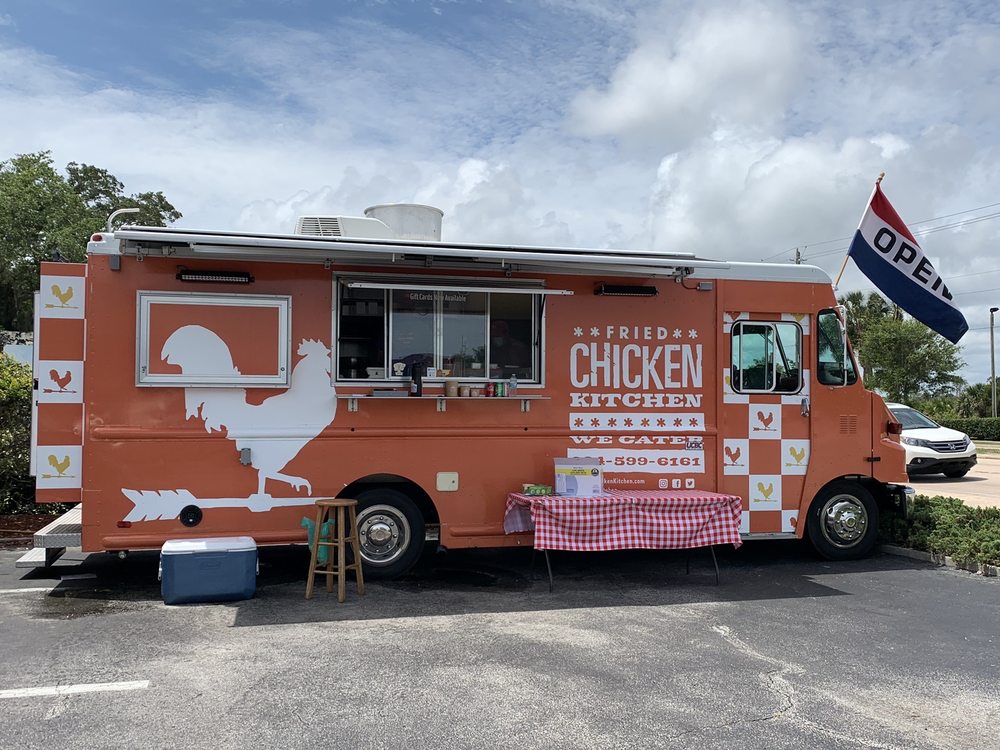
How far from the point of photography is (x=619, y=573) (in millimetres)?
7566

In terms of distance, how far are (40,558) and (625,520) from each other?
Answer: 4.76 metres

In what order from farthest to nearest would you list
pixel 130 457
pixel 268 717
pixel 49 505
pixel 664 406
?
pixel 49 505 → pixel 664 406 → pixel 130 457 → pixel 268 717

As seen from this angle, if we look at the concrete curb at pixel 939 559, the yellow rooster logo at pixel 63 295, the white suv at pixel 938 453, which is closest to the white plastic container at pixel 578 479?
the concrete curb at pixel 939 559

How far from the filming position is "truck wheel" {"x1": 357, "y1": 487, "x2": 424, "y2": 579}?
23.0 feet

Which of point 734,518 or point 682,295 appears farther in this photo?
point 682,295

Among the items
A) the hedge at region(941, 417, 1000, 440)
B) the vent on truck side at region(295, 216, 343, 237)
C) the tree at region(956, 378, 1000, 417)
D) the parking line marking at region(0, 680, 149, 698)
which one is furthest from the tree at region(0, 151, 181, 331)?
the tree at region(956, 378, 1000, 417)

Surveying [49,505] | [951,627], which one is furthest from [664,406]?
[49,505]

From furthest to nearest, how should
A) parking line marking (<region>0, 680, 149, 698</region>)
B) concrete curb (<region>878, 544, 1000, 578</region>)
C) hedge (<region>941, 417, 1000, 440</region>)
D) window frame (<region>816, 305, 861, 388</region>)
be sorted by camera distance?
hedge (<region>941, 417, 1000, 440</region>)
window frame (<region>816, 305, 861, 388</region>)
concrete curb (<region>878, 544, 1000, 578</region>)
parking line marking (<region>0, 680, 149, 698</region>)

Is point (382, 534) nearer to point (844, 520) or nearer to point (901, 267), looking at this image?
point (844, 520)

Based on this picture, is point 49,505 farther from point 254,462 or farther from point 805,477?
point 805,477

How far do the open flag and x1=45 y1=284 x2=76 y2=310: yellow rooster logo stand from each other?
25.3 feet

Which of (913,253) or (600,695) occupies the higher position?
(913,253)

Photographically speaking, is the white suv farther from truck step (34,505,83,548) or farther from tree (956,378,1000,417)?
tree (956,378,1000,417)

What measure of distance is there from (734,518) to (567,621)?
2021mm
